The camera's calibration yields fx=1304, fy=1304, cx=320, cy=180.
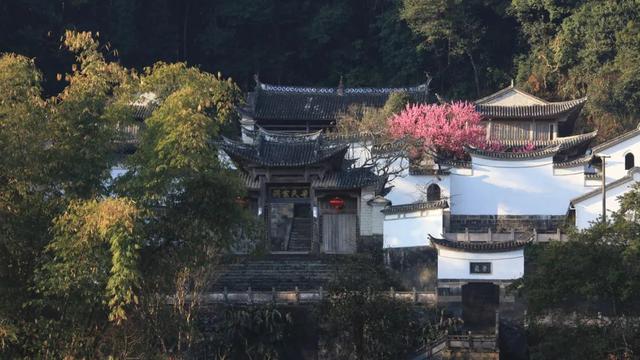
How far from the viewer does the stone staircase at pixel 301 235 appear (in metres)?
33.6

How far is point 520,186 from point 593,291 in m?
12.6

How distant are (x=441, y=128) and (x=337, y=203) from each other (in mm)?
5567

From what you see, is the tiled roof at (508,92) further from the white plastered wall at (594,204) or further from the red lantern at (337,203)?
the white plastered wall at (594,204)

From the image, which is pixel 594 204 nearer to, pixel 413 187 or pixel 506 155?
pixel 506 155

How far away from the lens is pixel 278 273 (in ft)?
101

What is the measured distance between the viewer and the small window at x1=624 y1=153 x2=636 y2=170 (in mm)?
35656

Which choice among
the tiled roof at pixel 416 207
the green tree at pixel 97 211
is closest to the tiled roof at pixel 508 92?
the tiled roof at pixel 416 207

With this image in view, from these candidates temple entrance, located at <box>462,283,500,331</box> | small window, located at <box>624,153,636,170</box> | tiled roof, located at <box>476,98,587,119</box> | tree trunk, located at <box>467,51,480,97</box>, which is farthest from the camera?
tree trunk, located at <box>467,51,480,97</box>

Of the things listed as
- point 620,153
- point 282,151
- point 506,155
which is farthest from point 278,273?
point 620,153

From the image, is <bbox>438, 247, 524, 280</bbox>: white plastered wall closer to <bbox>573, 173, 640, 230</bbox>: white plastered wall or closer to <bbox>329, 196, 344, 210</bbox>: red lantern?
<bbox>573, 173, 640, 230</bbox>: white plastered wall

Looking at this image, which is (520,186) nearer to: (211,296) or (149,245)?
(211,296)

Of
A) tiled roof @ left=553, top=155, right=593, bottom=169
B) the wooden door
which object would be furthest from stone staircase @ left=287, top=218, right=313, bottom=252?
tiled roof @ left=553, top=155, right=593, bottom=169

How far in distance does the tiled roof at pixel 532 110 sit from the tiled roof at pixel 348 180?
8.25 metres

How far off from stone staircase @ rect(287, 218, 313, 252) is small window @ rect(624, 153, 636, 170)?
28.9ft
